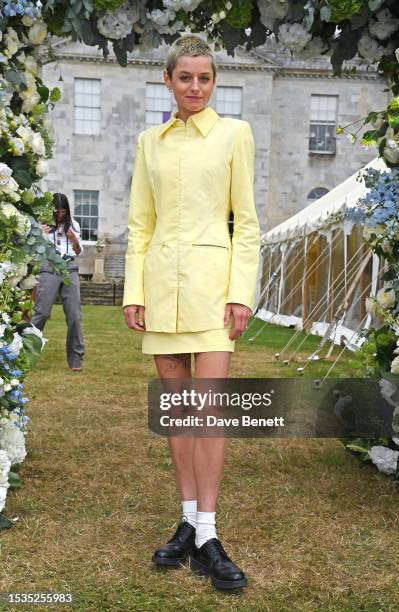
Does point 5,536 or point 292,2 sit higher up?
point 292,2

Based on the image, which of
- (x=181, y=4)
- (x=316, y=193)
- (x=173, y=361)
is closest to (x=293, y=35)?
(x=181, y=4)

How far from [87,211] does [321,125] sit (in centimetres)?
906

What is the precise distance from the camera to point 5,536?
3074 millimetres

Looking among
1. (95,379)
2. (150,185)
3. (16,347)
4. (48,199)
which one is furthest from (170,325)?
(95,379)

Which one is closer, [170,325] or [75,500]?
[170,325]

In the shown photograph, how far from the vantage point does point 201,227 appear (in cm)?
266

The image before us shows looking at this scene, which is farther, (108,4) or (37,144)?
(37,144)

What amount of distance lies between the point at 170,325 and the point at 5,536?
47.7 inches

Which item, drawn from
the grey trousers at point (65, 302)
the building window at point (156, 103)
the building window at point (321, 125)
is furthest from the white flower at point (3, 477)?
the building window at point (321, 125)

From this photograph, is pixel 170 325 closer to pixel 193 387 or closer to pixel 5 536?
pixel 193 387

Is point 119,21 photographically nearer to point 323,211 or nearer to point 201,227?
point 201,227

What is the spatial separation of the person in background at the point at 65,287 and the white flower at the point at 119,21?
3.29 meters

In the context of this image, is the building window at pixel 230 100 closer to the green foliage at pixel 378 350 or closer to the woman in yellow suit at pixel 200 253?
the green foliage at pixel 378 350

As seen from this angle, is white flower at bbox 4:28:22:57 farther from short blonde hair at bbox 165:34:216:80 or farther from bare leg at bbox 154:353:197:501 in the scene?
bare leg at bbox 154:353:197:501
